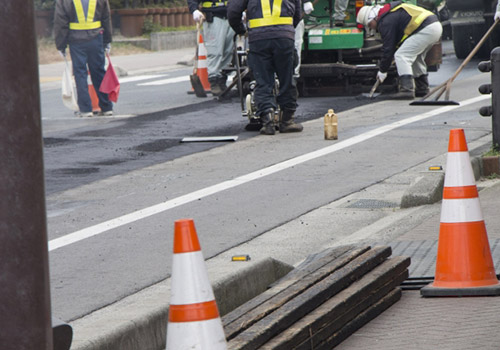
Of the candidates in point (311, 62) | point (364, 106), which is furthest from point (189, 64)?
point (364, 106)

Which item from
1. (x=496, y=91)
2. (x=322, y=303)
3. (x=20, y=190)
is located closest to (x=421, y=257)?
(x=322, y=303)

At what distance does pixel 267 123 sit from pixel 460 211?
7279mm

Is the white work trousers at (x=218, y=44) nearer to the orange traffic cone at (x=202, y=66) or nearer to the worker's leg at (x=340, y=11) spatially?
the orange traffic cone at (x=202, y=66)

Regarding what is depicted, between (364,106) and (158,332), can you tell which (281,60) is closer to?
(364,106)

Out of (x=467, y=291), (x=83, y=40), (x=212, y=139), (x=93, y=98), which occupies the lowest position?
(x=93, y=98)

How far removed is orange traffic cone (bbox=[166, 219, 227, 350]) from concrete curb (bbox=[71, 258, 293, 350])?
796 mm

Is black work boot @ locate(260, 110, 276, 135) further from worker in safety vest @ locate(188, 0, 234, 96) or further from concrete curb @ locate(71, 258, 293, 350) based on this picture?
concrete curb @ locate(71, 258, 293, 350)

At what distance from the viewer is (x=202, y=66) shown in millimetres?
18500

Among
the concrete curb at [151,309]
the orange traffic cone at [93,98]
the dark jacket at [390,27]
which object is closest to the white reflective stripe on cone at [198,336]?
the concrete curb at [151,309]

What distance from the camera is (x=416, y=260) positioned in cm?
604

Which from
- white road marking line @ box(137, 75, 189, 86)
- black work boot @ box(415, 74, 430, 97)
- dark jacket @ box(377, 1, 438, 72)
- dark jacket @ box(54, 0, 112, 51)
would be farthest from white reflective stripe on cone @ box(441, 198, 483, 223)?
white road marking line @ box(137, 75, 189, 86)

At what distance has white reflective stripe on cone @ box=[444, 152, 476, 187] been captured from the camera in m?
5.48

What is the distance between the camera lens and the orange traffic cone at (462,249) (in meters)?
5.27

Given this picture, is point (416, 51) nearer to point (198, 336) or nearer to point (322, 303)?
point (322, 303)
